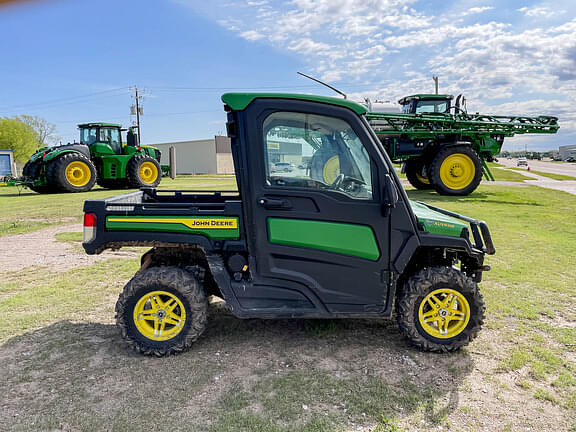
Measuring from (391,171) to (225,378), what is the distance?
2039 mm

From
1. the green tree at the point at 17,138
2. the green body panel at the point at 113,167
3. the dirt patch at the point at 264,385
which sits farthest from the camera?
the green tree at the point at 17,138

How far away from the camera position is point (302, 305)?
11.6 ft

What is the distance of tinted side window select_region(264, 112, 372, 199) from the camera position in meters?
3.41

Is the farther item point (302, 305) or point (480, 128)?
point (480, 128)

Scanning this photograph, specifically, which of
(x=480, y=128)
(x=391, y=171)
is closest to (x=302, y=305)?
(x=391, y=171)

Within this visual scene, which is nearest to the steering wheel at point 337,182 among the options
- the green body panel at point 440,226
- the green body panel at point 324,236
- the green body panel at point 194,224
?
the green body panel at point 324,236

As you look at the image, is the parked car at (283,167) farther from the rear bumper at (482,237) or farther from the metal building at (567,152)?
the metal building at (567,152)

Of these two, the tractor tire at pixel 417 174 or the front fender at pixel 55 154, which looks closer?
the tractor tire at pixel 417 174

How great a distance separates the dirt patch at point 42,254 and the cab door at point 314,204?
4139 mm

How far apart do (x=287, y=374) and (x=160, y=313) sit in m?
1.16

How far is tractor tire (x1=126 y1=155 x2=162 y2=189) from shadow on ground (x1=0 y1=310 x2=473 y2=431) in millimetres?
17035

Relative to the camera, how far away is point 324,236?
340 cm

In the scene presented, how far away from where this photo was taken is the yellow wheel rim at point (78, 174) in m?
17.9

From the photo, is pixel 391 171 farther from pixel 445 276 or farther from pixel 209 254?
pixel 209 254
